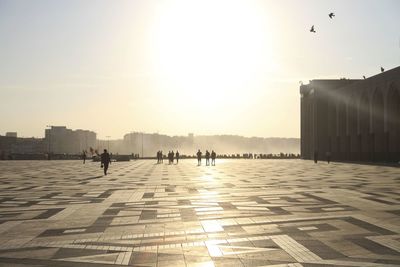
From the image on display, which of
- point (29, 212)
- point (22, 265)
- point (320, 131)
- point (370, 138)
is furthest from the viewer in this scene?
point (320, 131)

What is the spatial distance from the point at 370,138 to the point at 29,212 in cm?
5646

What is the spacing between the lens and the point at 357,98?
68.1 meters

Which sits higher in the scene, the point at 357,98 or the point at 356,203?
the point at 357,98

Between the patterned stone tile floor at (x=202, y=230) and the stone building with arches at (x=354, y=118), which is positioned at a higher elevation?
the stone building with arches at (x=354, y=118)

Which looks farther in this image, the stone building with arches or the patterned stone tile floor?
the stone building with arches

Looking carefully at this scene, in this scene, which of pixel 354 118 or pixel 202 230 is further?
pixel 354 118

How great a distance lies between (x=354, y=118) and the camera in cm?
7056

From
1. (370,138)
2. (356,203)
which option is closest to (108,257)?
(356,203)

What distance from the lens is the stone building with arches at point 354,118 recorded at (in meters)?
56.8

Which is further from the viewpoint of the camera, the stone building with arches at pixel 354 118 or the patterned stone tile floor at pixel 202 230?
the stone building with arches at pixel 354 118

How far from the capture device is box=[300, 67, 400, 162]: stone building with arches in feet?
186

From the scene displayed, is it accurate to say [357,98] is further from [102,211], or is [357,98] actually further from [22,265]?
[22,265]

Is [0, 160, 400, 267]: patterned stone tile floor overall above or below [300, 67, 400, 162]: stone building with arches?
below

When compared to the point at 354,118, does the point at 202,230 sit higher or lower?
lower
